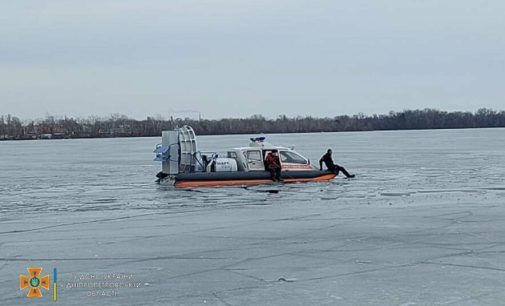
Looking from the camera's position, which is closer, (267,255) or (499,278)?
(499,278)

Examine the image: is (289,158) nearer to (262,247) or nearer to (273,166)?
(273,166)

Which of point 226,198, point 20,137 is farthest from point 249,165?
point 20,137

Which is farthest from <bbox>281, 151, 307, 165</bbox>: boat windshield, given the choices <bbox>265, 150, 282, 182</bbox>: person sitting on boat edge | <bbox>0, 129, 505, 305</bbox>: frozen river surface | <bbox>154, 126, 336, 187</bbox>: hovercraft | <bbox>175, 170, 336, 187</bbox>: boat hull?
<bbox>0, 129, 505, 305</bbox>: frozen river surface

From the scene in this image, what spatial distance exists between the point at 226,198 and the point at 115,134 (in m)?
166

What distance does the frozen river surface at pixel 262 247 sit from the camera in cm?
926

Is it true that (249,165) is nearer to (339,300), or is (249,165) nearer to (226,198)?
(226,198)

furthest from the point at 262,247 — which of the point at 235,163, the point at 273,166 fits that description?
the point at 235,163

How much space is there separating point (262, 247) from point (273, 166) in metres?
16.7

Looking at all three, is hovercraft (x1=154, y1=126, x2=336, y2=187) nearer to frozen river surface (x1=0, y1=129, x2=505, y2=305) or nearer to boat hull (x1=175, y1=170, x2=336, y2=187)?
boat hull (x1=175, y1=170, x2=336, y2=187)

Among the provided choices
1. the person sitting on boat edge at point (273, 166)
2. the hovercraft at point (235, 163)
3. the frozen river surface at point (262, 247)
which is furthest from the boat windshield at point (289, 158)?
the frozen river surface at point (262, 247)

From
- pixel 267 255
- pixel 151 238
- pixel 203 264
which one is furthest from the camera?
pixel 151 238

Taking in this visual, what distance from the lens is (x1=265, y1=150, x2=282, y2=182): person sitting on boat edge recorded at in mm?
29656

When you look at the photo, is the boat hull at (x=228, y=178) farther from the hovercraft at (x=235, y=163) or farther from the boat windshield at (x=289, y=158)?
the boat windshield at (x=289, y=158)

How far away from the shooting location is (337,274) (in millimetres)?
10422
